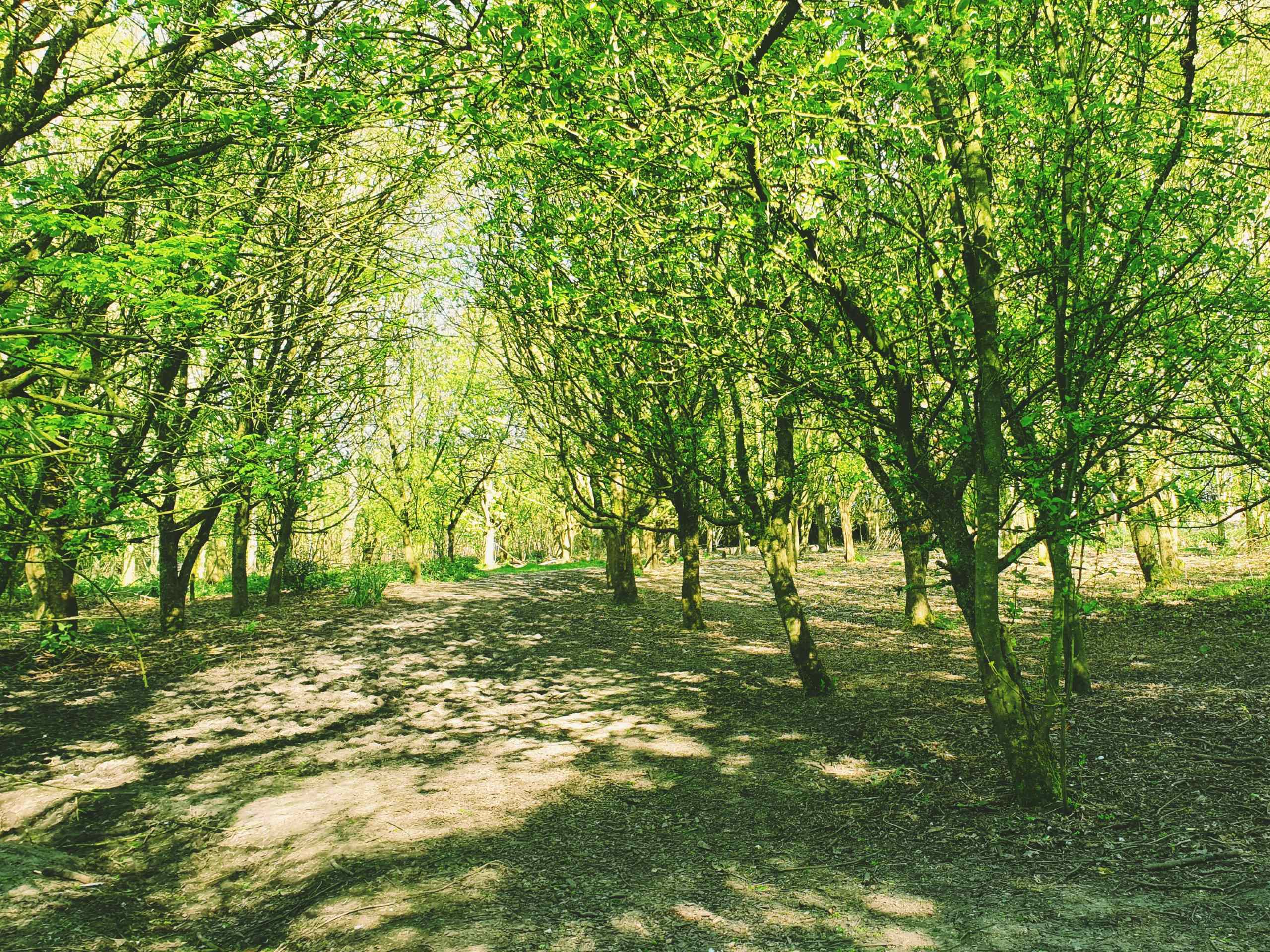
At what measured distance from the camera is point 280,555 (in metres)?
18.3

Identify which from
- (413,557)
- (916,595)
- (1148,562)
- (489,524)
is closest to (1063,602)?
(916,595)

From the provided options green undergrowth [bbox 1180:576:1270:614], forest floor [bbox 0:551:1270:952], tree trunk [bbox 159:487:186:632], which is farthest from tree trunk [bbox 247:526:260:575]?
green undergrowth [bbox 1180:576:1270:614]

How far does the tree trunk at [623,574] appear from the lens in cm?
1775

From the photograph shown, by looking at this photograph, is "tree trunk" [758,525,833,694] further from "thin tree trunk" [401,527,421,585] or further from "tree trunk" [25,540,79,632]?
"thin tree trunk" [401,527,421,585]

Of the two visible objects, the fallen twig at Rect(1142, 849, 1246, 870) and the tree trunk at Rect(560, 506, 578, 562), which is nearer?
the fallen twig at Rect(1142, 849, 1246, 870)

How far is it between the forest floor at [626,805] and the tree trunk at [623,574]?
5.37 m

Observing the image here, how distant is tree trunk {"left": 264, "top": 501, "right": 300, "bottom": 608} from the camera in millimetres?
17703

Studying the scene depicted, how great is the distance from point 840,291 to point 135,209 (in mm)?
9636

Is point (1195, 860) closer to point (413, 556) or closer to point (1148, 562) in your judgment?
point (1148, 562)

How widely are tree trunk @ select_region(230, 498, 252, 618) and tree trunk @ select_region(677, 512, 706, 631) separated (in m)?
9.10

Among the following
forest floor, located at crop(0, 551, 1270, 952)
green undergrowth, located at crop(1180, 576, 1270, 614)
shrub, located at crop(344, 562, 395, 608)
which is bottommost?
forest floor, located at crop(0, 551, 1270, 952)

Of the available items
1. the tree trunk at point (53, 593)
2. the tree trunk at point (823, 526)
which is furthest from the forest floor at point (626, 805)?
the tree trunk at point (823, 526)

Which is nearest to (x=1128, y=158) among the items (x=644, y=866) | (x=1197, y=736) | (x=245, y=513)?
(x=1197, y=736)

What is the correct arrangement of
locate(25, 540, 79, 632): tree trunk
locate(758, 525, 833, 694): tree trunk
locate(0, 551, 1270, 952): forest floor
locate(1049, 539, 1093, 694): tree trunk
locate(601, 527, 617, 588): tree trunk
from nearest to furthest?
locate(0, 551, 1270, 952): forest floor < locate(1049, 539, 1093, 694): tree trunk < locate(758, 525, 833, 694): tree trunk < locate(25, 540, 79, 632): tree trunk < locate(601, 527, 617, 588): tree trunk
